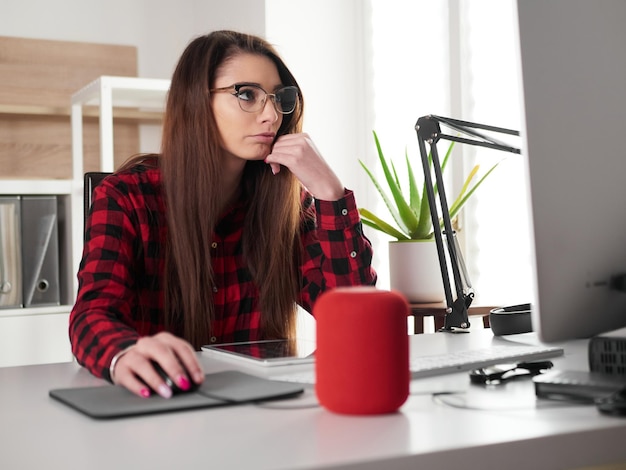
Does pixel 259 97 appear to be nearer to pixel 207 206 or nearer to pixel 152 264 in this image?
pixel 207 206

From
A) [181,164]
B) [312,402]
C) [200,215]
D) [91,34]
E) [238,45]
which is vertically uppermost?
[91,34]

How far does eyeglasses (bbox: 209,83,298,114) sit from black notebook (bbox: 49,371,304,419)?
0.71 meters

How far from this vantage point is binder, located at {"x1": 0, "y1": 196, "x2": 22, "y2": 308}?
108 inches

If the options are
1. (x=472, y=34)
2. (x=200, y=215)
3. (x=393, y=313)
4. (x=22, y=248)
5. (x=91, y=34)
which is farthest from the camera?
(x=91, y=34)

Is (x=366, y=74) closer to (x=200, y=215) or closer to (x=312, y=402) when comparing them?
(x=200, y=215)

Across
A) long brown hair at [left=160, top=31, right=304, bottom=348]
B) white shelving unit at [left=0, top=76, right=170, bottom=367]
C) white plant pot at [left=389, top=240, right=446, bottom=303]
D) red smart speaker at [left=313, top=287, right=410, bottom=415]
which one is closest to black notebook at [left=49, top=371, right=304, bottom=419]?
red smart speaker at [left=313, top=287, right=410, bottom=415]

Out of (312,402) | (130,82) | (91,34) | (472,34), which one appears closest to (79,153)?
(130,82)

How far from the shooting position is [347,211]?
1.71 m

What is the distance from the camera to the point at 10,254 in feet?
9.02

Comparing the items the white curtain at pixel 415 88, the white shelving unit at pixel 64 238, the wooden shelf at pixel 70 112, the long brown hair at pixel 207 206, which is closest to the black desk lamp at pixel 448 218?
the long brown hair at pixel 207 206

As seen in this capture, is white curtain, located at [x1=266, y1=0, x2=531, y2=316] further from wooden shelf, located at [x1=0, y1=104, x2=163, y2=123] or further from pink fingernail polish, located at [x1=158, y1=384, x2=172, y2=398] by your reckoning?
pink fingernail polish, located at [x1=158, y1=384, x2=172, y2=398]

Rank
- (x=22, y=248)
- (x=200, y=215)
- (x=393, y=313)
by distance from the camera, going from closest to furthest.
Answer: (x=393, y=313) < (x=200, y=215) < (x=22, y=248)

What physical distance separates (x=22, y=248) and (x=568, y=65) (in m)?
2.20

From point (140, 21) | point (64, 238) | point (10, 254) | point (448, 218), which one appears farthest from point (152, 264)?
point (140, 21)
